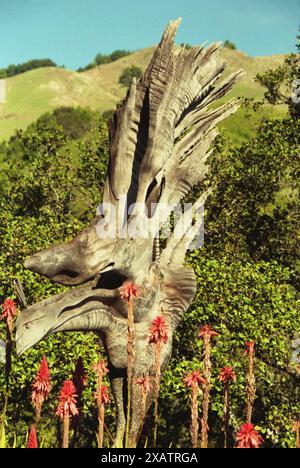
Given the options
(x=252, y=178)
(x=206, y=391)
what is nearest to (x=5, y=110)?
(x=252, y=178)

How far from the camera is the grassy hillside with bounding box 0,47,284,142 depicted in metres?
102

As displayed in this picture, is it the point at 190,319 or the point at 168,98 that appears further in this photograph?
the point at 190,319

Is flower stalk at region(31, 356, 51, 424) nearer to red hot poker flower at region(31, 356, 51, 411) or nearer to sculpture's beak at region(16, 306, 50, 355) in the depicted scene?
red hot poker flower at region(31, 356, 51, 411)

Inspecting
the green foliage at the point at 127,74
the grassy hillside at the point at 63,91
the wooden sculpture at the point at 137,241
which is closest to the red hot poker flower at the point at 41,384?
the wooden sculpture at the point at 137,241

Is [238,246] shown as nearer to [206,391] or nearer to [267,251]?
[267,251]

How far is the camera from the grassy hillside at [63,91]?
102 meters

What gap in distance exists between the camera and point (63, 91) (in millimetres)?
116562

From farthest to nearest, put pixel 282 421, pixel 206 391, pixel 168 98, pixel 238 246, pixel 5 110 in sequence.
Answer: pixel 5 110, pixel 238 246, pixel 282 421, pixel 168 98, pixel 206 391

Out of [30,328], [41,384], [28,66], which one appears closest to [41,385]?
[41,384]

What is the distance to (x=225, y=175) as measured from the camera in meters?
21.0

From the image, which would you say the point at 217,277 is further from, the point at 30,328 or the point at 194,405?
the point at 194,405

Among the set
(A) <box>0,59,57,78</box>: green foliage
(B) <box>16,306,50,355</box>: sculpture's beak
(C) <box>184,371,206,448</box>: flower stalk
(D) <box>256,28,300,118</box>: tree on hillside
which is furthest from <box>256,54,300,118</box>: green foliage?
(A) <box>0,59,57,78</box>: green foliage

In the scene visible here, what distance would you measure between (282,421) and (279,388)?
2215 mm
